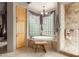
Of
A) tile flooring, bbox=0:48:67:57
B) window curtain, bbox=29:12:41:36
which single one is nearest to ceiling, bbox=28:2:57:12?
window curtain, bbox=29:12:41:36

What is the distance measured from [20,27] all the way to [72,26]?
0.70 metres

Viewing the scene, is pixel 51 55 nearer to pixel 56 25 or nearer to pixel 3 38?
pixel 56 25

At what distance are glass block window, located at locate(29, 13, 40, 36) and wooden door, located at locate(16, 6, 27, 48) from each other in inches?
3.3

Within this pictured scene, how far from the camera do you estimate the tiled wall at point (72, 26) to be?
1.73 meters

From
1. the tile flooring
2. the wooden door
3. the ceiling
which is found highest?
the ceiling

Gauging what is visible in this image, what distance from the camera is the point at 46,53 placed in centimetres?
178

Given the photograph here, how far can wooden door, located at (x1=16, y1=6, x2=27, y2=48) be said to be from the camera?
175 centimetres

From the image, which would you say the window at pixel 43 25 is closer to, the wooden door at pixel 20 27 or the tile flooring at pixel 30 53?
the wooden door at pixel 20 27

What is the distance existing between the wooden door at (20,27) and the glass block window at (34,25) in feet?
0.27

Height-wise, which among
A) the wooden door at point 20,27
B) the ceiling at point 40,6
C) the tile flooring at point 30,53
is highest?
the ceiling at point 40,6

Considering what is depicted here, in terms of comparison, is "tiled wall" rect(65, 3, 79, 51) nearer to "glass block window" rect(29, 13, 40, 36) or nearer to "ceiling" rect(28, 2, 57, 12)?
"ceiling" rect(28, 2, 57, 12)

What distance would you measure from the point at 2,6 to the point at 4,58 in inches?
27.2

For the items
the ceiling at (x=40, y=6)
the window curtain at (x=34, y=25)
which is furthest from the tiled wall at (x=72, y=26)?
the window curtain at (x=34, y=25)

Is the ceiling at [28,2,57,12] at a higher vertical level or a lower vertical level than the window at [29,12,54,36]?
higher
